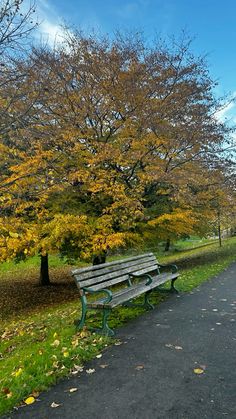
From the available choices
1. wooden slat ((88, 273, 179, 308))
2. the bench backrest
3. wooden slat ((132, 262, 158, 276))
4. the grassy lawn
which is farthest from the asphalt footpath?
wooden slat ((132, 262, 158, 276))

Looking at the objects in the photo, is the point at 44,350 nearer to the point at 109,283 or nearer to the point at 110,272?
the point at 109,283

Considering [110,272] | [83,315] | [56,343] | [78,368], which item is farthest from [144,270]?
[78,368]

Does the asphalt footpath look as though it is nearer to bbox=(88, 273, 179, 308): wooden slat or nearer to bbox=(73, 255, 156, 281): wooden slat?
bbox=(88, 273, 179, 308): wooden slat

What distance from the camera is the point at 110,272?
6285 millimetres

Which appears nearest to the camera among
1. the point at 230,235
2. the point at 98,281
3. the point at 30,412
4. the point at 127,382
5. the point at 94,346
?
the point at 30,412

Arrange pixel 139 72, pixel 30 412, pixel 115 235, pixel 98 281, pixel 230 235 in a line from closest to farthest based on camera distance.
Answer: pixel 30 412, pixel 98 281, pixel 115 235, pixel 139 72, pixel 230 235

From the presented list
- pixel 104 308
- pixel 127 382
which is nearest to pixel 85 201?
pixel 104 308

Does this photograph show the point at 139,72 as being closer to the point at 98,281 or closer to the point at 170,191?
the point at 170,191

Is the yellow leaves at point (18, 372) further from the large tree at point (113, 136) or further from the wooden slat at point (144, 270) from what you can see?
the large tree at point (113, 136)

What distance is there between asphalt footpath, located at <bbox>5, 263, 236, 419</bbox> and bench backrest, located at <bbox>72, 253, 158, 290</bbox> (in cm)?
86

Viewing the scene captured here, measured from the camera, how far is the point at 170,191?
11.1 meters

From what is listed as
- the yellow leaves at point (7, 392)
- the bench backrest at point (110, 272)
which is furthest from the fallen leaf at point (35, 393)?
the bench backrest at point (110, 272)

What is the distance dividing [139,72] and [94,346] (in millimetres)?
8821

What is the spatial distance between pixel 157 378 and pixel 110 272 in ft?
8.97
